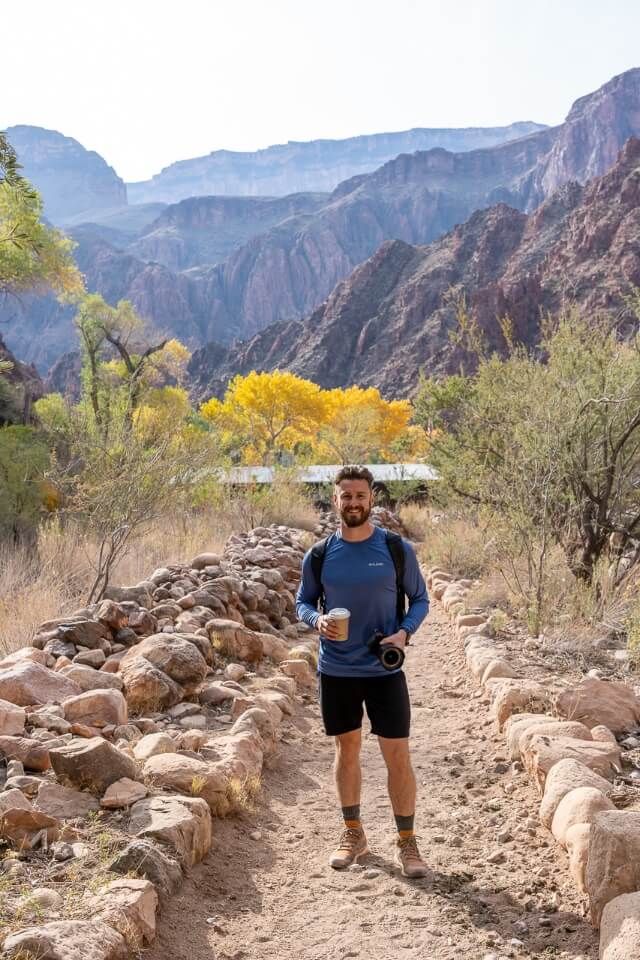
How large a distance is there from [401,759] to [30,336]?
471ft

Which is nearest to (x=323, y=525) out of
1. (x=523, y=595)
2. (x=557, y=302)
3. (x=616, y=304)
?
(x=523, y=595)

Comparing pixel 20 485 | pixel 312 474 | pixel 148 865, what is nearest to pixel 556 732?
pixel 148 865

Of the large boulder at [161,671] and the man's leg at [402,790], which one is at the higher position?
the man's leg at [402,790]

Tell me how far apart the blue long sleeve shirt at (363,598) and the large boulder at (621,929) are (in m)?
1.24

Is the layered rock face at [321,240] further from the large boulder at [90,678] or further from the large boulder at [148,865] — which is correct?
the large boulder at [148,865]

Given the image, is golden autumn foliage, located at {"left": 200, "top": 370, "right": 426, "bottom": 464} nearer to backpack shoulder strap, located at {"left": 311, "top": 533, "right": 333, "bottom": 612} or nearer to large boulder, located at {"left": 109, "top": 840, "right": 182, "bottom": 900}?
backpack shoulder strap, located at {"left": 311, "top": 533, "right": 333, "bottom": 612}

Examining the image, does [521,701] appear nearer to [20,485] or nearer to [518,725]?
[518,725]

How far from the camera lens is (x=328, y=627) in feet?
11.3

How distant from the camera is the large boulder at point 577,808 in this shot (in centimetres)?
351

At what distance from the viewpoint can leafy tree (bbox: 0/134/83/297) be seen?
16328mm

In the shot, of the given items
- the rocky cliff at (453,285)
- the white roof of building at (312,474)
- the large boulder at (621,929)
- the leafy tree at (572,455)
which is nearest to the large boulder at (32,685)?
the large boulder at (621,929)

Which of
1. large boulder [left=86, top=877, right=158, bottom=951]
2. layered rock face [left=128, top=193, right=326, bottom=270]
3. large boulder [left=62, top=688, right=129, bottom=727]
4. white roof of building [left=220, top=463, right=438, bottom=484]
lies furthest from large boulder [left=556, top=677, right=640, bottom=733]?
layered rock face [left=128, top=193, right=326, bottom=270]

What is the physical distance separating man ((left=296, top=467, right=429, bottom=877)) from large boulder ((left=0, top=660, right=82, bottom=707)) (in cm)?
184

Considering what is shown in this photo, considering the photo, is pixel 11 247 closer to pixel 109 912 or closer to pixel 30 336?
pixel 109 912
